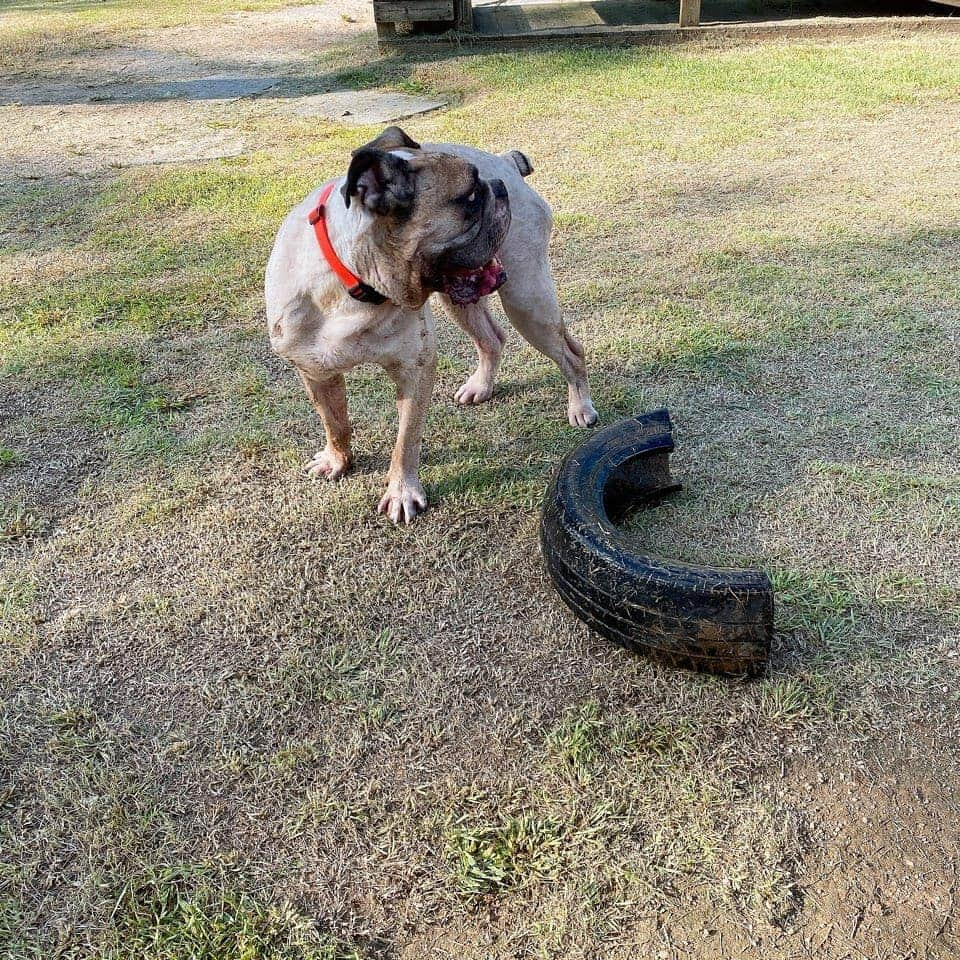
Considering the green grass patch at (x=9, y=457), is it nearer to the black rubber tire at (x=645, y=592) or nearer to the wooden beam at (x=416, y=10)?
the black rubber tire at (x=645, y=592)

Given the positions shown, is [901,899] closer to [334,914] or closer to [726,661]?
[726,661]

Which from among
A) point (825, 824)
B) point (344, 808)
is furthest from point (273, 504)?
point (825, 824)

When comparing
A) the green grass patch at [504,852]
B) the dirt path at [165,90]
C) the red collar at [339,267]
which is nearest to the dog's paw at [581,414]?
the red collar at [339,267]

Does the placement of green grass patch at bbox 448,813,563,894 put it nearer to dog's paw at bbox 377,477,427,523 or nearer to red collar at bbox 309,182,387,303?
dog's paw at bbox 377,477,427,523

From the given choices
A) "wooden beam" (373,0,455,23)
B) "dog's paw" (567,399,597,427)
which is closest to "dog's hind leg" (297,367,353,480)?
"dog's paw" (567,399,597,427)

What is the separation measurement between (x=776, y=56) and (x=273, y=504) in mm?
8388

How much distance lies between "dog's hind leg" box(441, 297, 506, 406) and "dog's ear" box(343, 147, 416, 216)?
115cm

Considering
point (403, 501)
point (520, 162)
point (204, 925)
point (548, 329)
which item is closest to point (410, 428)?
point (403, 501)

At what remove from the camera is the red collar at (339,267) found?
2535 mm

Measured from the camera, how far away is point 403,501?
10.2 ft

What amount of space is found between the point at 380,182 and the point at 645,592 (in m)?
1.36

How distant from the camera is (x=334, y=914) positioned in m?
1.93

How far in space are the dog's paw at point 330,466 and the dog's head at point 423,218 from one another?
0.94 m

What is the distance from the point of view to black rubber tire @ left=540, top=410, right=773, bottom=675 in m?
2.25
